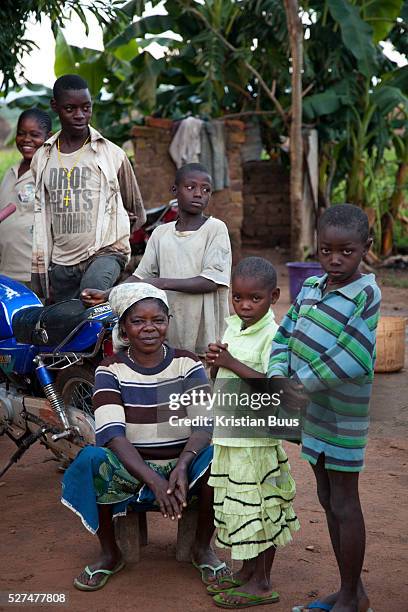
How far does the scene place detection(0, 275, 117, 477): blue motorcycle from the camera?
3.99 meters

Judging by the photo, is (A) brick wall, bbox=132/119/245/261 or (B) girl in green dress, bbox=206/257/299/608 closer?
(B) girl in green dress, bbox=206/257/299/608

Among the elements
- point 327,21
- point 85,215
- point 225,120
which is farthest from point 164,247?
point 327,21

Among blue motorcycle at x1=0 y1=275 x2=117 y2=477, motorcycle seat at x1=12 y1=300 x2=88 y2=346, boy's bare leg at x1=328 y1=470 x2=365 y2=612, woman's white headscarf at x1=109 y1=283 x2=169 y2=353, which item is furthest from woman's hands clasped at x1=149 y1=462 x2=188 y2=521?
motorcycle seat at x1=12 y1=300 x2=88 y2=346

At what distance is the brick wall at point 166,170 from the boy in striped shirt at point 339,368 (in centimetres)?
796

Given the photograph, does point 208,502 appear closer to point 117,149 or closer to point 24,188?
point 117,149

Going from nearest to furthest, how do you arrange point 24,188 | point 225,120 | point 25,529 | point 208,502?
point 208,502
point 25,529
point 24,188
point 225,120

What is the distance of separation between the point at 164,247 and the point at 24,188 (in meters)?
1.57

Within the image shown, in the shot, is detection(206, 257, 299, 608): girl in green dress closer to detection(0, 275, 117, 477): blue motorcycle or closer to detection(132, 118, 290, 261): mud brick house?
detection(0, 275, 117, 477): blue motorcycle

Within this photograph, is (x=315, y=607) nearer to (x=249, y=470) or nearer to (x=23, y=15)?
(x=249, y=470)

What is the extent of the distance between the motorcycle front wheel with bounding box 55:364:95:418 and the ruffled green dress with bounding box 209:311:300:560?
4.04ft

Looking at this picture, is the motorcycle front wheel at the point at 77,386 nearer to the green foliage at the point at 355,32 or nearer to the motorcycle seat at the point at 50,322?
the motorcycle seat at the point at 50,322

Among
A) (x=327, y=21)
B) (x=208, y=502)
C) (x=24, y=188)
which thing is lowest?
(x=208, y=502)

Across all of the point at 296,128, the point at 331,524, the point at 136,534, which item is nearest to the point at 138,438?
the point at 136,534

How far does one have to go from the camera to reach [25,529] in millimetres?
3889
